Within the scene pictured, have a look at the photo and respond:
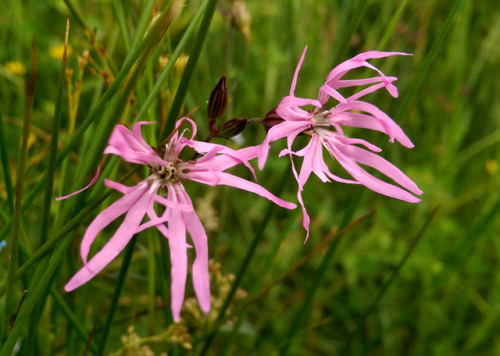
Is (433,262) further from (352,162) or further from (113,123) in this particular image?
(113,123)

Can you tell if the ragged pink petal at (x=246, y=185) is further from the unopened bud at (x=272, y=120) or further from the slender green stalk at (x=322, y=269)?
the slender green stalk at (x=322, y=269)

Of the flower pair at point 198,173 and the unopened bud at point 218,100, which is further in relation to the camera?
the unopened bud at point 218,100

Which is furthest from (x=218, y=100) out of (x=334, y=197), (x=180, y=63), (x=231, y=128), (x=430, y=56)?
(x=334, y=197)

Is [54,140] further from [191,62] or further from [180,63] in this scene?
[180,63]

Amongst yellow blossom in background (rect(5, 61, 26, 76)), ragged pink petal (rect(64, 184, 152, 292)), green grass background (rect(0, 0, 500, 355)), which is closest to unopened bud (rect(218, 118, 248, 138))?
ragged pink petal (rect(64, 184, 152, 292))

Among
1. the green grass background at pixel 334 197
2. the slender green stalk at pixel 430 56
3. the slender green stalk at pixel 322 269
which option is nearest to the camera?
the slender green stalk at pixel 430 56

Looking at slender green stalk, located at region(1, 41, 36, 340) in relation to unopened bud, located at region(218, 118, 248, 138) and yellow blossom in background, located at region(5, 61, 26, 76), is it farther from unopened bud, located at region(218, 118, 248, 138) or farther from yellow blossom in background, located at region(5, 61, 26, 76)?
yellow blossom in background, located at region(5, 61, 26, 76)

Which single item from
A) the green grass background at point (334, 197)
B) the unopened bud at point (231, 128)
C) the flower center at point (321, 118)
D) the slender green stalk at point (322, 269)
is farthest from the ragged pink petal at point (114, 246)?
the green grass background at point (334, 197)

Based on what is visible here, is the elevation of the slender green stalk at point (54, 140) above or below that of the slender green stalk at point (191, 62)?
below
